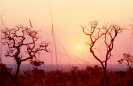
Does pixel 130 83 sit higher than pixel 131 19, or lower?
lower

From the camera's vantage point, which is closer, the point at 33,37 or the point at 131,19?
the point at 131,19

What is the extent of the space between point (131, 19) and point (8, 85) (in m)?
4.02

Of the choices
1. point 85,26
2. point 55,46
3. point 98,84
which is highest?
point 85,26

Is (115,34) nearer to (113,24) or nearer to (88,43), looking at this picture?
(113,24)

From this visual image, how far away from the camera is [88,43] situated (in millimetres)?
22875

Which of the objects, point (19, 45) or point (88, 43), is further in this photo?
point (88, 43)

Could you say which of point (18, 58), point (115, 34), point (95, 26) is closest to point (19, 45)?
point (18, 58)

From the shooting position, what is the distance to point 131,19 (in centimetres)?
493

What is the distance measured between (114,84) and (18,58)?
610 inches

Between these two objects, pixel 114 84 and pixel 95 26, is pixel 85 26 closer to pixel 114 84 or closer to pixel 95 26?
pixel 95 26

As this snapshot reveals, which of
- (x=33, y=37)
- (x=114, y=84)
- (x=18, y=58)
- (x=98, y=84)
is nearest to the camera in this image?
(x=114, y=84)

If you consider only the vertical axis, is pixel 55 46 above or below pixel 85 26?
below

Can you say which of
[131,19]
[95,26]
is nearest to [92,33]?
[95,26]

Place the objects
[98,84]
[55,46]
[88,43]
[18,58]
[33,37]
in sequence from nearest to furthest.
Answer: [55,46], [98,84], [18,58], [33,37], [88,43]
